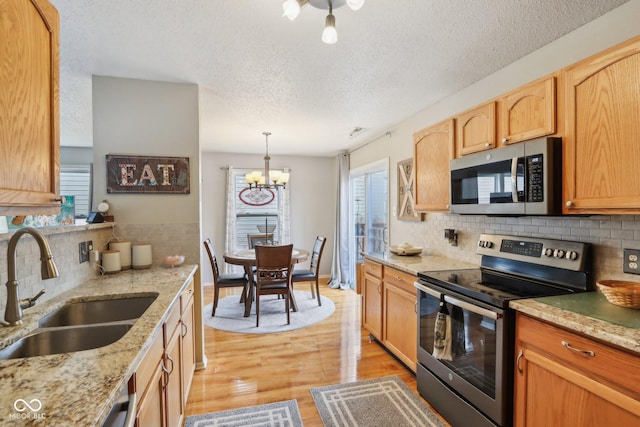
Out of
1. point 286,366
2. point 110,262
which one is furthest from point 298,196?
point 110,262

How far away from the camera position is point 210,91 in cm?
268

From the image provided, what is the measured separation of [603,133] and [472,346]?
1.27m

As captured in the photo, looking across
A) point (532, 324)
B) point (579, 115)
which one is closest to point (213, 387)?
point (532, 324)

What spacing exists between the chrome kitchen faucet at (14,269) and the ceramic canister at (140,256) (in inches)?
45.3

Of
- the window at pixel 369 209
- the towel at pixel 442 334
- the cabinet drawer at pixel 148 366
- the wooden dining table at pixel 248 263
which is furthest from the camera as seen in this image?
the window at pixel 369 209

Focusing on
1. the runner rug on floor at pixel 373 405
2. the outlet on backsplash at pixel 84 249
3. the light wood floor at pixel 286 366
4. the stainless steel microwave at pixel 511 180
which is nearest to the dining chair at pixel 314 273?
the light wood floor at pixel 286 366

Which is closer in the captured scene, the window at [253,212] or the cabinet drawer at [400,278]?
the cabinet drawer at [400,278]

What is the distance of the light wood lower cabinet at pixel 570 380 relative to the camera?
1.09 meters

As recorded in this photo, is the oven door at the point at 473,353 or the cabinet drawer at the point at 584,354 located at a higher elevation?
the cabinet drawer at the point at 584,354

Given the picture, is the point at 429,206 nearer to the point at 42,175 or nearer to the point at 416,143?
the point at 416,143

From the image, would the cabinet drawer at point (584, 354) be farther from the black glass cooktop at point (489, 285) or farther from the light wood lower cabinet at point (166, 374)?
the light wood lower cabinet at point (166, 374)

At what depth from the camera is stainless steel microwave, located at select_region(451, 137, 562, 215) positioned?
1621 mm

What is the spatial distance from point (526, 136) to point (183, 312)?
2.35 meters

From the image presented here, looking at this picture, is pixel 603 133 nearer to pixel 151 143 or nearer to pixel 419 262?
pixel 419 262
